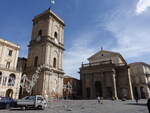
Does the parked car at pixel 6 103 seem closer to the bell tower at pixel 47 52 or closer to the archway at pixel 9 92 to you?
the bell tower at pixel 47 52

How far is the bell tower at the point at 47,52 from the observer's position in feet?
107

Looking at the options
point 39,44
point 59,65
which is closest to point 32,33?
point 39,44

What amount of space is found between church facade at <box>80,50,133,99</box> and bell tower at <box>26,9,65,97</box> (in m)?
8.98

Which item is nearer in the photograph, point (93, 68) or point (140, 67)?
point (93, 68)

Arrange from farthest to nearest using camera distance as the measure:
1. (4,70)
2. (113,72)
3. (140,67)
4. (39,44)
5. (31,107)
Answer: (140,67)
(113,72)
(39,44)
(4,70)
(31,107)

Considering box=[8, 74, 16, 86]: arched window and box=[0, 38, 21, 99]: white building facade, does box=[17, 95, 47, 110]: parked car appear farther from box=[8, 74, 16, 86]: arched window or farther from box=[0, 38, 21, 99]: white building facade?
box=[8, 74, 16, 86]: arched window

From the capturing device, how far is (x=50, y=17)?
37375 mm

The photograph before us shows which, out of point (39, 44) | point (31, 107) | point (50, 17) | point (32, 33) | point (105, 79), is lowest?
point (31, 107)

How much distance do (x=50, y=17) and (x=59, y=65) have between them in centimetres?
1250

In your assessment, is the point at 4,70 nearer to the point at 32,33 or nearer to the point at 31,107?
the point at 32,33

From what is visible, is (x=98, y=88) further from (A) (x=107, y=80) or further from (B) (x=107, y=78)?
(B) (x=107, y=78)

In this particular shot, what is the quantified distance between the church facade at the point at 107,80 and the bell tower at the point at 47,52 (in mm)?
8980

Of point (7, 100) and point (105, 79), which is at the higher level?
point (105, 79)

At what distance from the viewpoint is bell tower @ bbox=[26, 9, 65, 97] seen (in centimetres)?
3259
